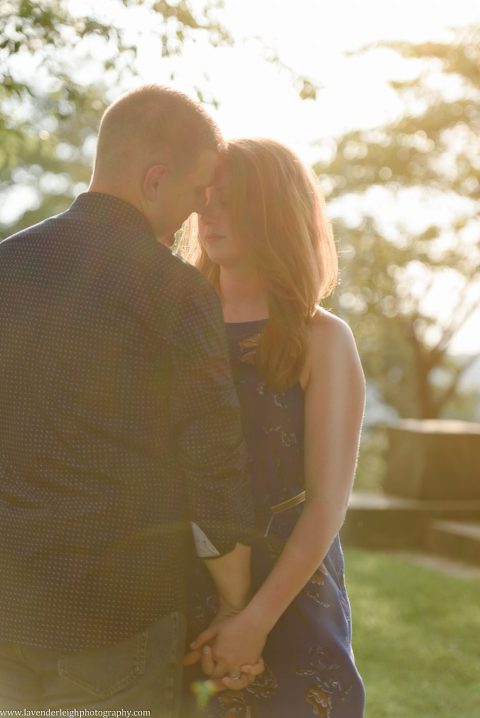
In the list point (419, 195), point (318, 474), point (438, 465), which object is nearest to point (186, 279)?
point (318, 474)

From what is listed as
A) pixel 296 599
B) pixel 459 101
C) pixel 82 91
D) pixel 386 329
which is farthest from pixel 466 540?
pixel 386 329

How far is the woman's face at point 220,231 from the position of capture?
275 centimetres

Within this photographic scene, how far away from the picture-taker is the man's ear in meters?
2.38

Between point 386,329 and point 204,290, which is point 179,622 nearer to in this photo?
point 204,290

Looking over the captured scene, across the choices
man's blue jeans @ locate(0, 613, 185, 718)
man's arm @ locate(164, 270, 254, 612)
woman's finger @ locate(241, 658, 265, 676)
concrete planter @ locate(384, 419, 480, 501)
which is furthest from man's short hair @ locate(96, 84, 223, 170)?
concrete planter @ locate(384, 419, 480, 501)

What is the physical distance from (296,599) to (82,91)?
2.94m

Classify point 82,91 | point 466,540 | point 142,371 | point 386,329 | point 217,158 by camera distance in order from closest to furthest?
point 142,371 → point 217,158 → point 82,91 → point 466,540 → point 386,329

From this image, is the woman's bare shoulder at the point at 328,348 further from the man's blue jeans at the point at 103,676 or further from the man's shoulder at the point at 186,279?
the man's blue jeans at the point at 103,676

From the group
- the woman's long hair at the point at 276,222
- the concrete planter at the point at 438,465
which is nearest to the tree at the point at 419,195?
the concrete planter at the point at 438,465

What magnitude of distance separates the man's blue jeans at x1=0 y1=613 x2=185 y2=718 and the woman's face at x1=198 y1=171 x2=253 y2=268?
3.08 ft

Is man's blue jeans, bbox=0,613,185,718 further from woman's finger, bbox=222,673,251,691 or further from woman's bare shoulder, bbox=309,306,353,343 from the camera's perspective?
woman's bare shoulder, bbox=309,306,353,343

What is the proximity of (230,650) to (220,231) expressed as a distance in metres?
1.02

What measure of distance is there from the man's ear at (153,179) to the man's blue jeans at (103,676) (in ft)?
2.97

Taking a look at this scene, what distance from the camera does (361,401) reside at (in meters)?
2.64
